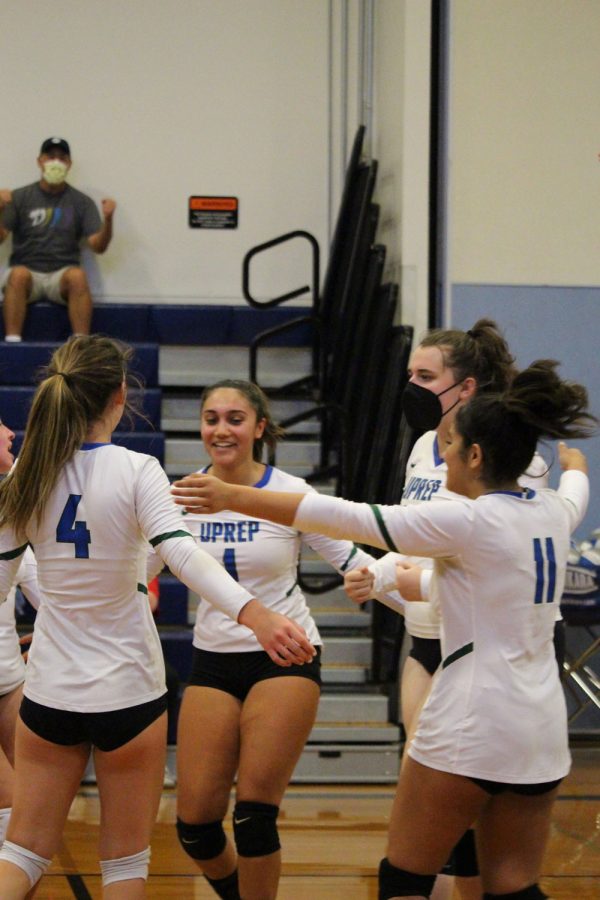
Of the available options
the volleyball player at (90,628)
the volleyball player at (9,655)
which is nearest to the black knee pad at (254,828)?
the volleyball player at (90,628)

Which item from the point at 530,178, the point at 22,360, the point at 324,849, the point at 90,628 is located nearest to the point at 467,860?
the point at 90,628

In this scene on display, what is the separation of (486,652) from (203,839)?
4.17 feet

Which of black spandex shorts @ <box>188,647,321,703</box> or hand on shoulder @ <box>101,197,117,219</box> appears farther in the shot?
hand on shoulder @ <box>101,197,117,219</box>

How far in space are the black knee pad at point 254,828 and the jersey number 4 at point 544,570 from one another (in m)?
1.15

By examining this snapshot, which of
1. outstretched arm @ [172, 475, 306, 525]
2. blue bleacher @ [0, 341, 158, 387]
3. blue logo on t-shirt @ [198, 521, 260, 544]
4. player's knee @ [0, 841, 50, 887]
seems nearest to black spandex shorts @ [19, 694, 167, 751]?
player's knee @ [0, 841, 50, 887]

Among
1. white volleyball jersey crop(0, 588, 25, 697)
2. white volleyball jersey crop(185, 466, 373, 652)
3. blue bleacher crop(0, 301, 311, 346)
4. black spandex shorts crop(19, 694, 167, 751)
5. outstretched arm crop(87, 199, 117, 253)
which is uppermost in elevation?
outstretched arm crop(87, 199, 117, 253)

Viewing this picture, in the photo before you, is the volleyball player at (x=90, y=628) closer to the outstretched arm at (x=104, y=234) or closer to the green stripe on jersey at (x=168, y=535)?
the green stripe on jersey at (x=168, y=535)

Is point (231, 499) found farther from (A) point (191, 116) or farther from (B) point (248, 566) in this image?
(A) point (191, 116)

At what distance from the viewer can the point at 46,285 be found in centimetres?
775

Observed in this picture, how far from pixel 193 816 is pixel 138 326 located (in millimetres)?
5039

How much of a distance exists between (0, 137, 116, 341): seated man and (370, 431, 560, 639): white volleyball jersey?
4447mm

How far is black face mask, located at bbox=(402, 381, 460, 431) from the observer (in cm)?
350

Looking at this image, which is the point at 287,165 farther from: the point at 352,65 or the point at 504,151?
the point at 504,151

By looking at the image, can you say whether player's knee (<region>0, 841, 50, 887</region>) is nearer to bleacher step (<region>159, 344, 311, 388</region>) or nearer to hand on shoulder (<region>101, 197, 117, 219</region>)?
bleacher step (<region>159, 344, 311, 388</region>)
